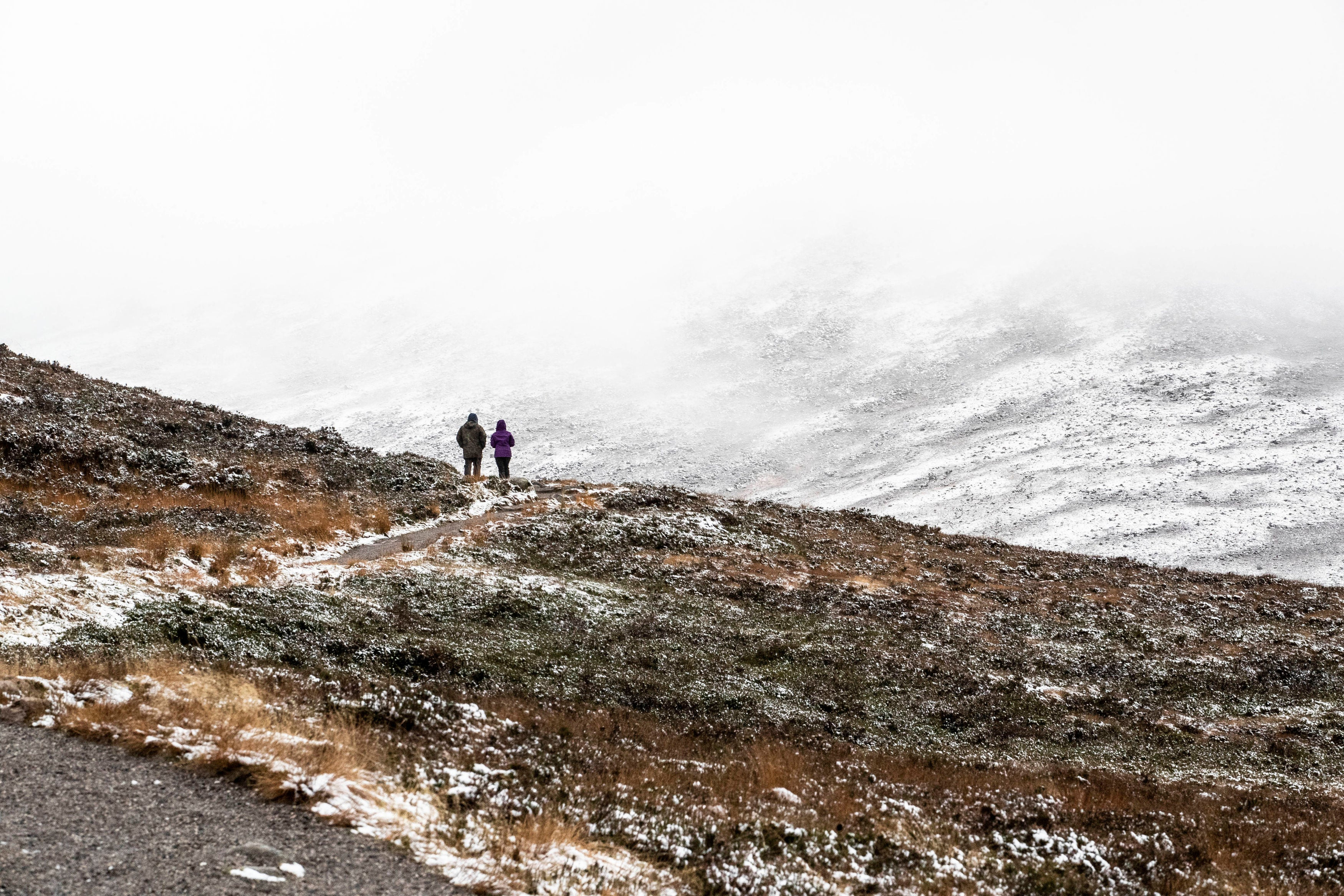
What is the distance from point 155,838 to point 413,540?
19.7 meters

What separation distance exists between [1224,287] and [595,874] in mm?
110337

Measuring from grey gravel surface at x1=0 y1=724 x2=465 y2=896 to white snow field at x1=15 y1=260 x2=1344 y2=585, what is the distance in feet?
163

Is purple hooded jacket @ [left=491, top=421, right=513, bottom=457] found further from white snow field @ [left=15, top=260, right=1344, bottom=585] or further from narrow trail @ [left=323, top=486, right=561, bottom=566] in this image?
white snow field @ [left=15, top=260, right=1344, bottom=585]

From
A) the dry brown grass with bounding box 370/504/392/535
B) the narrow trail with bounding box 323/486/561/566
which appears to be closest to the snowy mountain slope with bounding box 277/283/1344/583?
the narrow trail with bounding box 323/486/561/566

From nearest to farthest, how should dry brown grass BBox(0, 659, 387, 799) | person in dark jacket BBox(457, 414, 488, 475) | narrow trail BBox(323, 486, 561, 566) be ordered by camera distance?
dry brown grass BBox(0, 659, 387, 799)
narrow trail BBox(323, 486, 561, 566)
person in dark jacket BBox(457, 414, 488, 475)

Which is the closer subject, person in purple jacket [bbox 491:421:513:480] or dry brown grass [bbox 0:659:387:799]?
dry brown grass [bbox 0:659:387:799]

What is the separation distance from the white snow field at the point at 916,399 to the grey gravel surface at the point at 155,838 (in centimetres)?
4982

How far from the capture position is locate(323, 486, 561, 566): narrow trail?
77.8 feet

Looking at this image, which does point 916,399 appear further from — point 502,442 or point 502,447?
point 502,442

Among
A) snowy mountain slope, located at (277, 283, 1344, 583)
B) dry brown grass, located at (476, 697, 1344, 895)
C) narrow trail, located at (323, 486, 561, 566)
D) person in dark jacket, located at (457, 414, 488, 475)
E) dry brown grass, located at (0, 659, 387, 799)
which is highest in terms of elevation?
snowy mountain slope, located at (277, 283, 1344, 583)

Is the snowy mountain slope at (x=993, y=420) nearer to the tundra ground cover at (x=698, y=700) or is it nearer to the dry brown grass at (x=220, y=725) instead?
the tundra ground cover at (x=698, y=700)

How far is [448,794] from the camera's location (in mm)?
8844

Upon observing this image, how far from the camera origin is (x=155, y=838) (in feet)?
23.0

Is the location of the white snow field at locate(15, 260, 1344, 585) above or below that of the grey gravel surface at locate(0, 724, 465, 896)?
above
